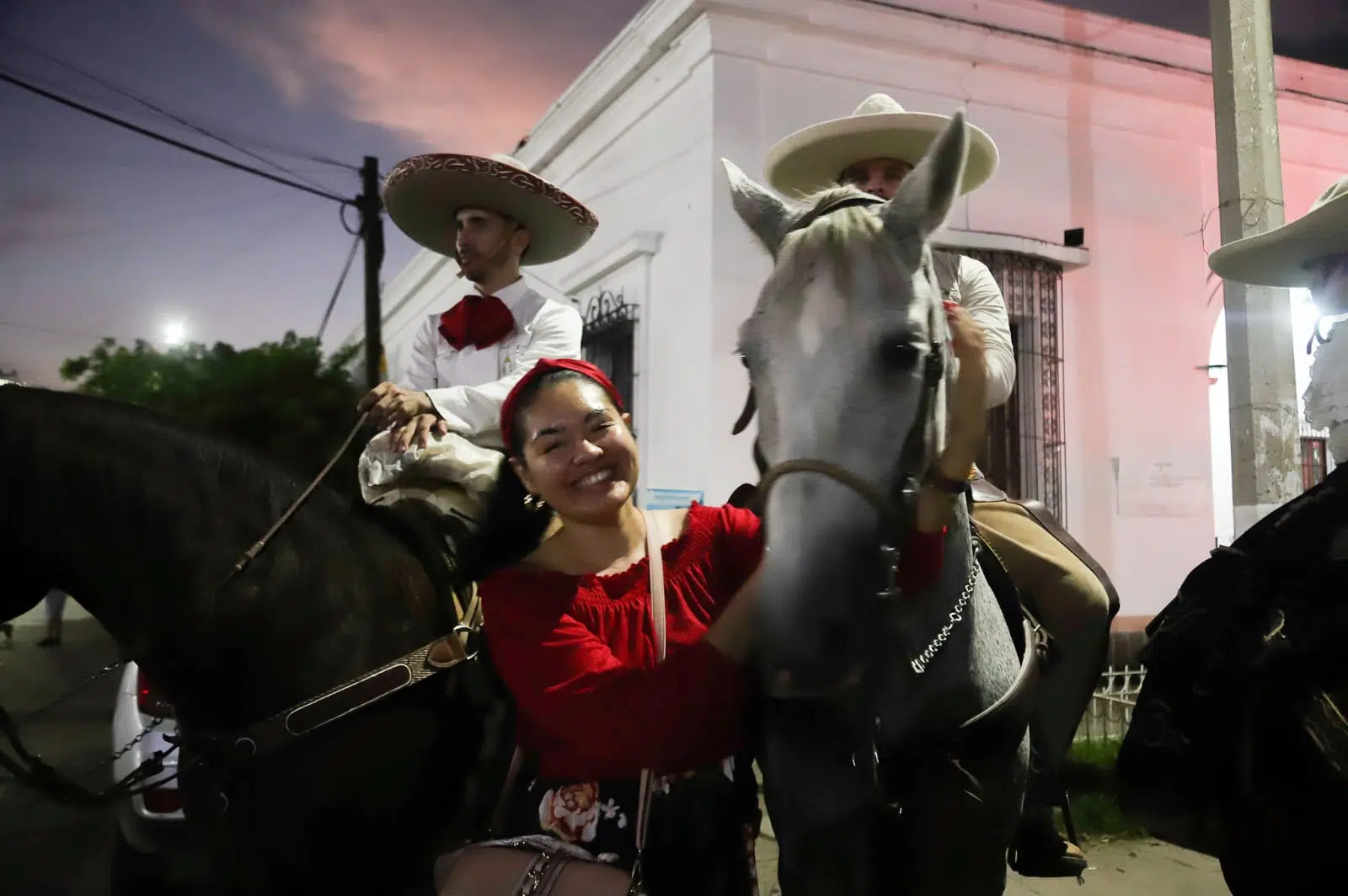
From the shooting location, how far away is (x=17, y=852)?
3.41 m

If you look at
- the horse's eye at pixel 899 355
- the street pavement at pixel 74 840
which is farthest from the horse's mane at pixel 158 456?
the street pavement at pixel 74 840

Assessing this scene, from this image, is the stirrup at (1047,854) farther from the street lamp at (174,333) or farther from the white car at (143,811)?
the street lamp at (174,333)

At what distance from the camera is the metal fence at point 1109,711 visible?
4.96m

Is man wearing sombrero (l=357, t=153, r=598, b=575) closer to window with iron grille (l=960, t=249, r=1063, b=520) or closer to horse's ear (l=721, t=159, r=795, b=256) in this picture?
horse's ear (l=721, t=159, r=795, b=256)

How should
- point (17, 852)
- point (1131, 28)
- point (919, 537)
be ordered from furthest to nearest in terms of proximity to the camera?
point (1131, 28)
point (17, 852)
point (919, 537)

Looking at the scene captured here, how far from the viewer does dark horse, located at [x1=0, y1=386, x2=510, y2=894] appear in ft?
4.84

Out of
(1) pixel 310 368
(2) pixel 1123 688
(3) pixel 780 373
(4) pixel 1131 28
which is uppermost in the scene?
(4) pixel 1131 28

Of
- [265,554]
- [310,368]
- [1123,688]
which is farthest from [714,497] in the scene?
[1123,688]

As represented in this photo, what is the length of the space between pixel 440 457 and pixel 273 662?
59 cm

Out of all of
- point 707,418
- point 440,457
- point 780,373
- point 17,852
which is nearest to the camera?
point 780,373

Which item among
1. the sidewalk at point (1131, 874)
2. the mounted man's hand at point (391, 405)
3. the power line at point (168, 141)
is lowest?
the sidewalk at point (1131, 874)

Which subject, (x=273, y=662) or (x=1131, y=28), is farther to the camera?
(x=1131, y=28)

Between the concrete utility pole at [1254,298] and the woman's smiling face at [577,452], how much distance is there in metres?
3.50

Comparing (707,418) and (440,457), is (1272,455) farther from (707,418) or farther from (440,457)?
(440,457)
